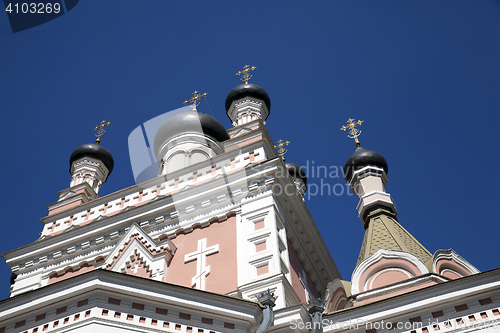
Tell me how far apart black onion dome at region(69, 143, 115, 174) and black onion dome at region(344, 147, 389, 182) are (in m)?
5.98

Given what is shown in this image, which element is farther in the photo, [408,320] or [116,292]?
[408,320]

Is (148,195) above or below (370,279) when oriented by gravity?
above

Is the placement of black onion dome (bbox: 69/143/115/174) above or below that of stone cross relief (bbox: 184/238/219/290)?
above

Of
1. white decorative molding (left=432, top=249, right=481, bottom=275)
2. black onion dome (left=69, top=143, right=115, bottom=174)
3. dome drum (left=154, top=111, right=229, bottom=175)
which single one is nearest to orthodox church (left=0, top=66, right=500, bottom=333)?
white decorative molding (left=432, top=249, right=481, bottom=275)

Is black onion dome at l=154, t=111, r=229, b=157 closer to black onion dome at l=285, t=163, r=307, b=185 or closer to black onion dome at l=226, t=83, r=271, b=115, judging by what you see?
black onion dome at l=226, t=83, r=271, b=115

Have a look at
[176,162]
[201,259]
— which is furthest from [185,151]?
[201,259]

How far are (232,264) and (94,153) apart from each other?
7.00 m

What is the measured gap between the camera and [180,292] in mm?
6578

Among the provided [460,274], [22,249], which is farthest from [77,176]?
[460,274]

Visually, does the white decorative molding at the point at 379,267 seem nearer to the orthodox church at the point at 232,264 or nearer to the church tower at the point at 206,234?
the orthodox church at the point at 232,264

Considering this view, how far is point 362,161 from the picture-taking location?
554 inches

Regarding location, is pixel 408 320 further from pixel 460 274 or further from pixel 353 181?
pixel 353 181

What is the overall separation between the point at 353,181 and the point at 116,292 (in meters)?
8.58

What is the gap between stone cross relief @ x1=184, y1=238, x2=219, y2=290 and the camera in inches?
350
